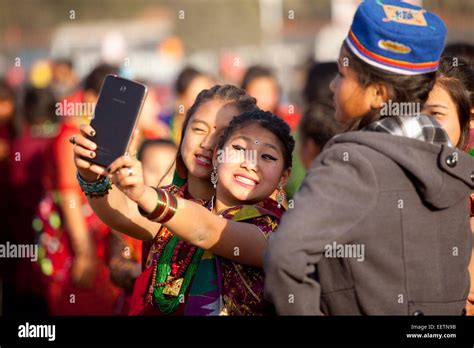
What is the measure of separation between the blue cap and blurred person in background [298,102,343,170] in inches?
86.1

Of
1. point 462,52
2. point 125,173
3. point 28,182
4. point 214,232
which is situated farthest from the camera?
point 28,182

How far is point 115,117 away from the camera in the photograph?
3211 mm

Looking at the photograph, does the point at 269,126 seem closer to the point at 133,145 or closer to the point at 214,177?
the point at 214,177

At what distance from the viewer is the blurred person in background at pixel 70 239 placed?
6422mm

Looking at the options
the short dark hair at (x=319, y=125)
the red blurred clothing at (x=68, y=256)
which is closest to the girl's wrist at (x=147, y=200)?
the short dark hair at (x=319, y=125)

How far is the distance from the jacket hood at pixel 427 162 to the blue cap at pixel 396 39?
0.73ft

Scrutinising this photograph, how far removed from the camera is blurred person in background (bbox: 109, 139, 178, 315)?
5.31 meters

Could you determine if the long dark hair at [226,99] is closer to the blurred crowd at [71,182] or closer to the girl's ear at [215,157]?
the girl's ear at [215,157]

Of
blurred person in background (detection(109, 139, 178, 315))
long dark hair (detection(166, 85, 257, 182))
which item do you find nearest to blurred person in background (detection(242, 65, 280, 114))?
blurred person in background (detection(109, 139, 178, 315))

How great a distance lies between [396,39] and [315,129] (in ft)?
7.69

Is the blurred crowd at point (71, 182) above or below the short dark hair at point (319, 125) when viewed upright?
below

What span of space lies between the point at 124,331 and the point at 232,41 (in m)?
24.1

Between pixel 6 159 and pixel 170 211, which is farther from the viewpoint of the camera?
pixel 6 159

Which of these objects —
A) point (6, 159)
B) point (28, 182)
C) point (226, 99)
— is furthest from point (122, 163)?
point (6, 159)
